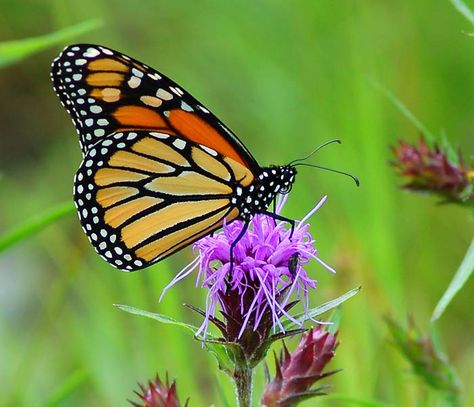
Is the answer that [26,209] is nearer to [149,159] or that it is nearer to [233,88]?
[233,88]

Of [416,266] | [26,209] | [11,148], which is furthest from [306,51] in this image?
[11,148]

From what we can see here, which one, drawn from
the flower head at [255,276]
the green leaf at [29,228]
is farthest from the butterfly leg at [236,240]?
the green leaf at [29,228]

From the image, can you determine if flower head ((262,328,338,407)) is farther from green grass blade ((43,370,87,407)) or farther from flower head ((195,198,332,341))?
green grass blade ((43,370,87,407))

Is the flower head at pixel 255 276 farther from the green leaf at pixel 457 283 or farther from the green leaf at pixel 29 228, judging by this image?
the green leaf at pixel 29 228

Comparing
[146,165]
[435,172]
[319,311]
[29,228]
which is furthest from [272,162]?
[319,311]

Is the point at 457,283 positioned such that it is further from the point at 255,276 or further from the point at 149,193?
the point at 149,193

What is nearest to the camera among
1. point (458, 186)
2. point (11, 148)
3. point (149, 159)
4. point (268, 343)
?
point (268, 343)
